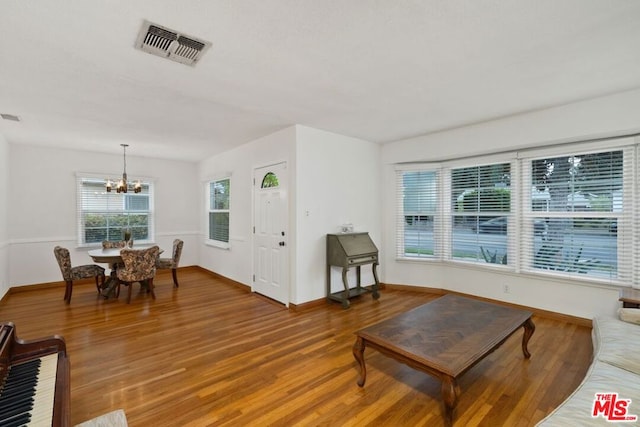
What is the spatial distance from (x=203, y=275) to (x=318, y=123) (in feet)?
14.5

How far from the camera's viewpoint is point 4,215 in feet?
15.4

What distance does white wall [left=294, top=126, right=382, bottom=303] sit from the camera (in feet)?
13.6

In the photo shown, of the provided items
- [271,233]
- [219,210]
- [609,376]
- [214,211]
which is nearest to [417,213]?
[271,233]

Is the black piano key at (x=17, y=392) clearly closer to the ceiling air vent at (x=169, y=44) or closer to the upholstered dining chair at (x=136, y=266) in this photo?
the ceiling air vent at (x=169, y=44)

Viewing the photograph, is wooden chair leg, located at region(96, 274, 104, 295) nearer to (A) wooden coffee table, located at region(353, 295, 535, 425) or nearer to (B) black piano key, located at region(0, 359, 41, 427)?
(B) black piano key, located at region(0, 359, 41, 427)

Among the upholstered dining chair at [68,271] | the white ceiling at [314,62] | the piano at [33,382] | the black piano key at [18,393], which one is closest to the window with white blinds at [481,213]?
the white ceiling at [314,62]

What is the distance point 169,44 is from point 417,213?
4199mm

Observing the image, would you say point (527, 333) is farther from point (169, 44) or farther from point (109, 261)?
point (109, 261)

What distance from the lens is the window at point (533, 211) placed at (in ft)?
10.7

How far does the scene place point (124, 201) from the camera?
20.4ft

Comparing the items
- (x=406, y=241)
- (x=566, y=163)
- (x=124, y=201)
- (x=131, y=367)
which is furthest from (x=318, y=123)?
(x=124, y=201)

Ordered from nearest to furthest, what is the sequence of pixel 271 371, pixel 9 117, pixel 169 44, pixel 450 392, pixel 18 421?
pixel 18 421 → pixel 450 392 → pixel 169 44 → pixel 271 371 → pixel 9 117

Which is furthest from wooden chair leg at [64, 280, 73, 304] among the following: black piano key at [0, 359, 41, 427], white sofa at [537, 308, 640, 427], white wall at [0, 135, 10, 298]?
white sofa at [537, 308, 640, 427]

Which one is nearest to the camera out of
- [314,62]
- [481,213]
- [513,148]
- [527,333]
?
[314,62]
